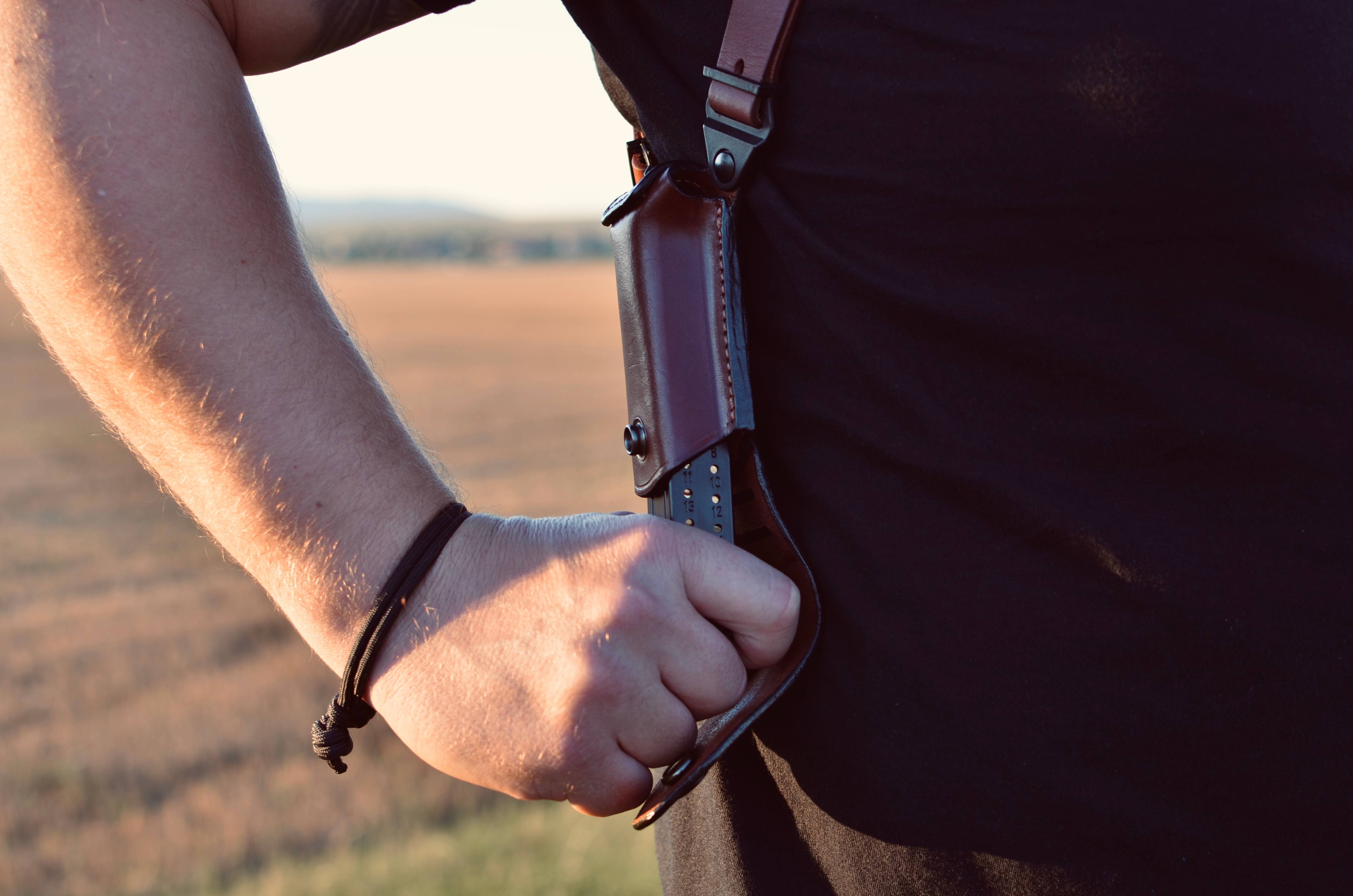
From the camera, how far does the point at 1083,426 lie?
1037 millimetres

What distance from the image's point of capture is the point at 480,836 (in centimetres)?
460

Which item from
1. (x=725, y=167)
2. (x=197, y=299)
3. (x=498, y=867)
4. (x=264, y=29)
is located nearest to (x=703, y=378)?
(x=725, y=167)

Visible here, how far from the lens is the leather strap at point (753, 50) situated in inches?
42.1

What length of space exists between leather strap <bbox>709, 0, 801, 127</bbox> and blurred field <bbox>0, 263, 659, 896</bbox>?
661 millimetres

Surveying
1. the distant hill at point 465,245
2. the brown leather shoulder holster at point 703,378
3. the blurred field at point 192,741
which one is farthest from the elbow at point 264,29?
the distant hill at point 465,245

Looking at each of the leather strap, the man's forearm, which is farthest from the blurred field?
the leather strap

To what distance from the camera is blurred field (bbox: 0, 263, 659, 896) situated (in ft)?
14.4

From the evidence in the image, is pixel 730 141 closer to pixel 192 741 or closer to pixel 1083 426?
pixel 1083 426

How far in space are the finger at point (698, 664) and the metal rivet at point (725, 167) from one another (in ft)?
1.66

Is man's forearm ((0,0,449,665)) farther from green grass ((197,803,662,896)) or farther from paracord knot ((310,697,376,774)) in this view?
green grass ((197,803,662,896))

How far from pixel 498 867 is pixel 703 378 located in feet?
11.6

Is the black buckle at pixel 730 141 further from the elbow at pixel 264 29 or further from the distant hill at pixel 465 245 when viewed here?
the distant hill at pixel 465 245

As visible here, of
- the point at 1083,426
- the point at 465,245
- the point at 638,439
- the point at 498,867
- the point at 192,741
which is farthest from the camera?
the point at 465,245

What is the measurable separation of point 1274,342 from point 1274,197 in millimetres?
145
